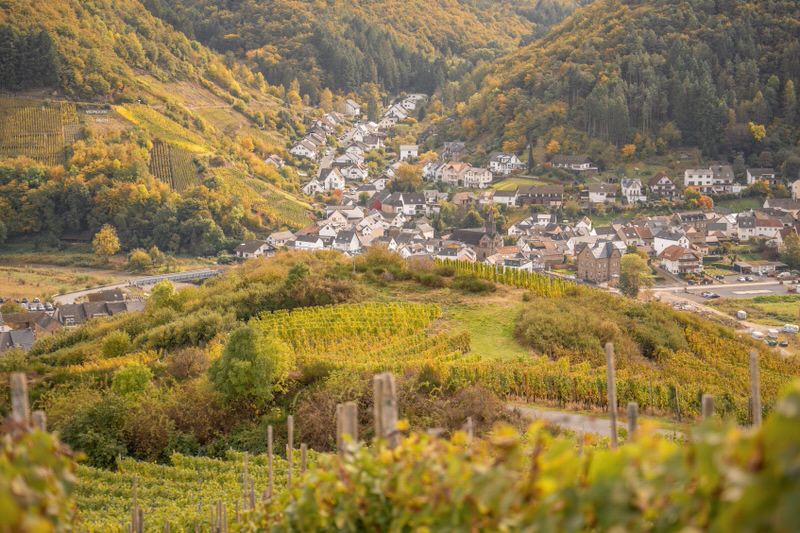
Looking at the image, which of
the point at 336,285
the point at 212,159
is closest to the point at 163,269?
the point at 212,159

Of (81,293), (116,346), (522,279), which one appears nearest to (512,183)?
(81,293)

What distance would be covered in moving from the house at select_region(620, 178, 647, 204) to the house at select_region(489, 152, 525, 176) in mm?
9915

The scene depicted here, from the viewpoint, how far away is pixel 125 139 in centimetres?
5825

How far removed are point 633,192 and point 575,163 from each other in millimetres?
5757

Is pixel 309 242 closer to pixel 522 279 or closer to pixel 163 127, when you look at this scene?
pixel 163 127

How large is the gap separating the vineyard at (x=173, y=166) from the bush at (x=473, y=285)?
37230 millimetres

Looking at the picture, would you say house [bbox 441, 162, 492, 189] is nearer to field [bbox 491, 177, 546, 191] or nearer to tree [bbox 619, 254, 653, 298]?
field [bbox 491, 177, 546, 191]

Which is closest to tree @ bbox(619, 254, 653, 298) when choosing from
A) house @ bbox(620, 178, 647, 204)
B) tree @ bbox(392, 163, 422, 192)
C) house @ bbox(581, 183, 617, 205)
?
house @ bbox(620, 178, 647, 204)

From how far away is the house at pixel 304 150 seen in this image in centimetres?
7494

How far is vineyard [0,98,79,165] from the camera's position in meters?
56.3

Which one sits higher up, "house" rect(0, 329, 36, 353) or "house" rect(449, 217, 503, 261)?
"house" rect(449, 217, 503, 261)

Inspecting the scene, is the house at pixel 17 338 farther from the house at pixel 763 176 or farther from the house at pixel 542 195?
the house at pixel 763 176

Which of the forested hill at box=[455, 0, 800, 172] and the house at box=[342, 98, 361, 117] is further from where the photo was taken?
the house at box=[342, 98, 361, 117]

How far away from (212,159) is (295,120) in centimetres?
2269
